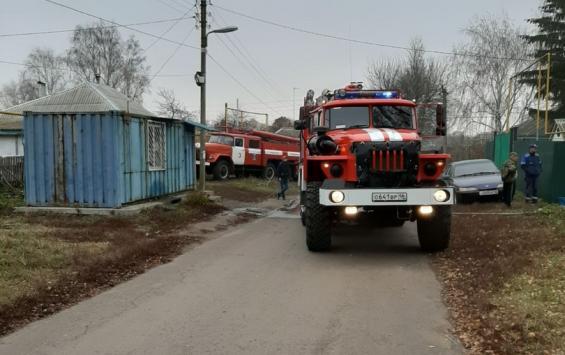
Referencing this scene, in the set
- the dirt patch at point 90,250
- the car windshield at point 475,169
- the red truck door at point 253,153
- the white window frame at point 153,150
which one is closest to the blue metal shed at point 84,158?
the white window frame at point 153,150

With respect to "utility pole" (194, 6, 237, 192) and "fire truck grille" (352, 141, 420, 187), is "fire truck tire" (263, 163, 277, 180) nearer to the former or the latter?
"utility pole" (194, 6, 237, 192)

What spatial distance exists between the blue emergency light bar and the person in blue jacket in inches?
241

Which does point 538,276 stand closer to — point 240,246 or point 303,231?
point 240,246

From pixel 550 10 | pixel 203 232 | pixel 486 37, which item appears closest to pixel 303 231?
pixel 203 232

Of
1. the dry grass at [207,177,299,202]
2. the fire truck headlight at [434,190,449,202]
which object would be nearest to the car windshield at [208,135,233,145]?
the dry grass at [207,177,299,202]

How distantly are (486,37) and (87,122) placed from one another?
34.2m

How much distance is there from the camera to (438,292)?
6.59 m

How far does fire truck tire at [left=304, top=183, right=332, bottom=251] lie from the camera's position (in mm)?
8625

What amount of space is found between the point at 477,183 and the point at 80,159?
11.0 metres

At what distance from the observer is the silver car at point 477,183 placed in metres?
15.8

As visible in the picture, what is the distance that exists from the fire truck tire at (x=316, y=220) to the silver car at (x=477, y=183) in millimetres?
7672

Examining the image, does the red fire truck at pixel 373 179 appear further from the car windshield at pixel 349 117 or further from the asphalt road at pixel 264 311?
the asphalt road at pixel 264 311

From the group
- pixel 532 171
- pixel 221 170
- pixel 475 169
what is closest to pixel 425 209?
pixel 532 171

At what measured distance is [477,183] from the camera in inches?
630
